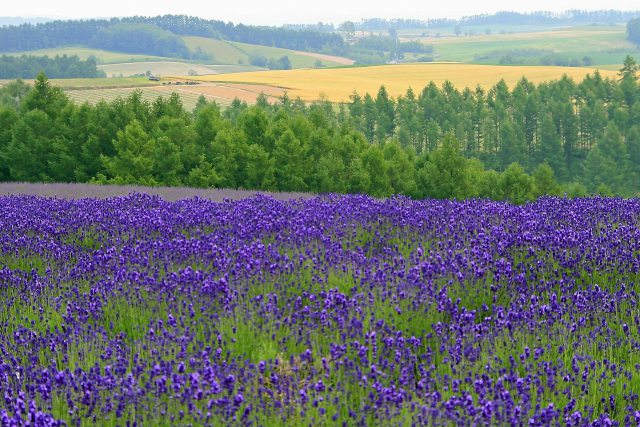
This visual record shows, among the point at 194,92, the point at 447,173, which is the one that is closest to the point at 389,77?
the point at 194,92

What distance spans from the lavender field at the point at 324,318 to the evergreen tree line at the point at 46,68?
144331mm

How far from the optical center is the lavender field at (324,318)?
3.80 meters

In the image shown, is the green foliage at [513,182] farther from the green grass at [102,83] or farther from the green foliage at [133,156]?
the green grass at [102,83]

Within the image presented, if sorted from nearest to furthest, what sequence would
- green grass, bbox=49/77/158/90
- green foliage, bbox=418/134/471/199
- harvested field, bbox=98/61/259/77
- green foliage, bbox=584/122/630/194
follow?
green foliage, bbox=418/134/471/199
green foliage, bbox=584/122/630/194
green grass, bbox=49/77/158/90
harvested field, bbox=98/61/259/77

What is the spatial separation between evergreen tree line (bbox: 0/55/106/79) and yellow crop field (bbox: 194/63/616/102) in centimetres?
3441

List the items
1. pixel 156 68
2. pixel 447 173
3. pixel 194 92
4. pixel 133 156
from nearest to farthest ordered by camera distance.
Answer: pixel 133 156, pixel 447 173, pixel 194 92, pixel 156 68

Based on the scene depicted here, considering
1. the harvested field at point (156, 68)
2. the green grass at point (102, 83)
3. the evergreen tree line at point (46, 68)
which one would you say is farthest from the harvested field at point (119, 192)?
the harvested field at point (156, 68)

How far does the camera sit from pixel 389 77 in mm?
132250

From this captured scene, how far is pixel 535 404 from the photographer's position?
12.6ft

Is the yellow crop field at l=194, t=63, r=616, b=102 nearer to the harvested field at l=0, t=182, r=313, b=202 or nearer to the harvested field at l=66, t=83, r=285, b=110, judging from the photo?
the harvested field at l=66, t=83, r=285, b=110

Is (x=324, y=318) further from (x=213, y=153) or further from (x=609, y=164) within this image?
(x=609, y=164)

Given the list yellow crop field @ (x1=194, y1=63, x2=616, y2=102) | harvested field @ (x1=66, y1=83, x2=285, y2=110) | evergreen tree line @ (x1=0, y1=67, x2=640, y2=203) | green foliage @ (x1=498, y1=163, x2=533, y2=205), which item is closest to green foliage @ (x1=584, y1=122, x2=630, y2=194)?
evergreen tree line @ (x1=0, y1=67, x2=640, y2=203)

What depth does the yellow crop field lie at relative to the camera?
4343 inches

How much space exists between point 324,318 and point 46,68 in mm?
154829
